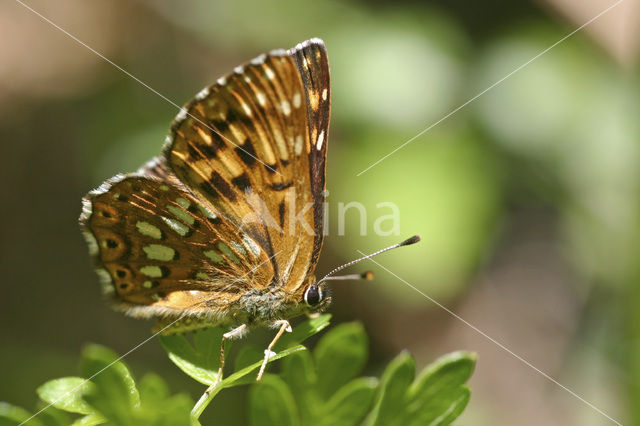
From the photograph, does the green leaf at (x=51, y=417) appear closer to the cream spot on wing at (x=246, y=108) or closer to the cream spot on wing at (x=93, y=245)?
the cream spot on wing at (x=93, y=245)

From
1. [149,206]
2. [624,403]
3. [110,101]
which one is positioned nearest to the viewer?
[149,206]

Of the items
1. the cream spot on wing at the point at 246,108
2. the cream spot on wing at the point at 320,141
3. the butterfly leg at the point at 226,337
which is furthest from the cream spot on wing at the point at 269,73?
the butterfly leg at the point at 226,337

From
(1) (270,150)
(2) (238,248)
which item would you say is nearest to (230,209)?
(2) (238,248)

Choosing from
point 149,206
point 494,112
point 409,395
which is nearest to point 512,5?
point 494,112

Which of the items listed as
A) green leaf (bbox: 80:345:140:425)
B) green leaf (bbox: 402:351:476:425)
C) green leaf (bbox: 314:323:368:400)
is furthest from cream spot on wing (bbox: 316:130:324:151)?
green leaf (bbox: 80:345:140:425)

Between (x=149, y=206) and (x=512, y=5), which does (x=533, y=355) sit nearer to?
(x=512, y=5)

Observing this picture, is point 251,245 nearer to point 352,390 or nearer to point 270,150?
point 270,150
